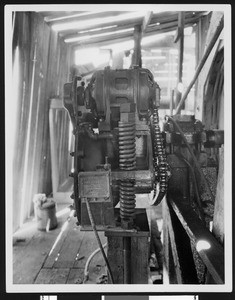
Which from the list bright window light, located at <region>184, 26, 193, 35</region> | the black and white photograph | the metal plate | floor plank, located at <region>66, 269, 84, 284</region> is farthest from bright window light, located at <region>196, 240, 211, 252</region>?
bright window light, located at <region>184, 26, 193, 35</region>

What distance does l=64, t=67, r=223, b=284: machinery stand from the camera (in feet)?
4.32

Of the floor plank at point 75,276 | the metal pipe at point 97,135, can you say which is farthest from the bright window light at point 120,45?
the metal pipe at point 97,135

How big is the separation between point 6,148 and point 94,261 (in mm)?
1790

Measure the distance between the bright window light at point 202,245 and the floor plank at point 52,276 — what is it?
1.74 metres

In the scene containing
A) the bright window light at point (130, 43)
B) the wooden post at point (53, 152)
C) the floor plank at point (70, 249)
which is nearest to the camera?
the floor plank at point (70, 249)

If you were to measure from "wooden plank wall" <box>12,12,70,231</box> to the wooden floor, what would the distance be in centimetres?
41

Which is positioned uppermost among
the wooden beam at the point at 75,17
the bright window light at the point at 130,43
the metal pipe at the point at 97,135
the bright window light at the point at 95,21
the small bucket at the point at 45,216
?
the bright window light at the point at 130,43

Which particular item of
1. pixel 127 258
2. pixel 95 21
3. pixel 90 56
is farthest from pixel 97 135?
pixel 90 56

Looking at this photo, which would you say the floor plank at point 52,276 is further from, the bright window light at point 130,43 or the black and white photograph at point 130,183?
the bright window light at point 130,43

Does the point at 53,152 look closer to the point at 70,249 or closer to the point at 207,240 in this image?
the point at 70,249

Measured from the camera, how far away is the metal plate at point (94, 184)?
128 centimetres

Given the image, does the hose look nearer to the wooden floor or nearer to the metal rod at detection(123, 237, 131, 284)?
the metal rod at detection(123, 237, 131, 284)

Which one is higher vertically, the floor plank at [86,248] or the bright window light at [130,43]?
the bright window light at [130,43]

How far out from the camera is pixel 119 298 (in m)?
1.26
